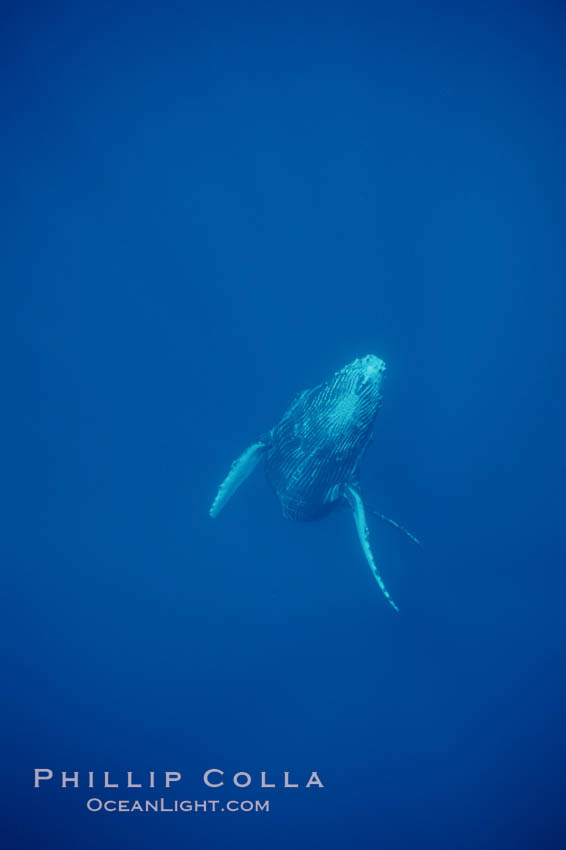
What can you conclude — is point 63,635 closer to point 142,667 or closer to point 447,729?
point 142,667

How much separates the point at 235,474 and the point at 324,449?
1.42 metres

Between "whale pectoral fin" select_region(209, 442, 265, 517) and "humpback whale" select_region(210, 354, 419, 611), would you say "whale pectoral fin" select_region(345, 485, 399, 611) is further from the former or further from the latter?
"whale pectoral fin" select_region(209, 442, 265, 517)

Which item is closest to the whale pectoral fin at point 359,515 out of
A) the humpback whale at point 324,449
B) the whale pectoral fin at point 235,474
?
the humpback whale at point 324,449

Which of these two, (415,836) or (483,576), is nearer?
(415,836)

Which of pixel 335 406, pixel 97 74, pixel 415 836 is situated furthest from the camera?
pixel 415 836

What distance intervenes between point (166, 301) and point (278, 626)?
242 inches

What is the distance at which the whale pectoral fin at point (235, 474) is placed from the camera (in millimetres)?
7188

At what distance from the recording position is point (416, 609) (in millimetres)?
9641

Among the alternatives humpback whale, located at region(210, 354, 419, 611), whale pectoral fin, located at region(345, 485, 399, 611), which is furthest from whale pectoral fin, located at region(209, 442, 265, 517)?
whale pectoral fin, located at region(345, 485, 399, 611)

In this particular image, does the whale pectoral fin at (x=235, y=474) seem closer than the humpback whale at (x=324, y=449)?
No

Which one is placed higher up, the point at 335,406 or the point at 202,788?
the point at 335,406

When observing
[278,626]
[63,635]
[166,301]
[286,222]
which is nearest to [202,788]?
[278,626]

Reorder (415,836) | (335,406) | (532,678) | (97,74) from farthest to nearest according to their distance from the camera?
(532,678) < (415,836) < (97,74) < (335,406)

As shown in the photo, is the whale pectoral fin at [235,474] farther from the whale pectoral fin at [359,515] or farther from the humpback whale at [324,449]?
the whale pectoral fin at [359,515]
